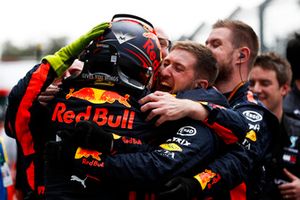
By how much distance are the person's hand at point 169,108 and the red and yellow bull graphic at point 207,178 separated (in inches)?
10.5

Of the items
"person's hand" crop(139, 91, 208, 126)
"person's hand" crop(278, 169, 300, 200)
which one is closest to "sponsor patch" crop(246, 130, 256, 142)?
"person's hand" crop(139, 91, 208, 126)

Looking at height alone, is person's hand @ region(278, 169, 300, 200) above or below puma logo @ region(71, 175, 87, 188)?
below

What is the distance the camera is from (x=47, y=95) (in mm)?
2863

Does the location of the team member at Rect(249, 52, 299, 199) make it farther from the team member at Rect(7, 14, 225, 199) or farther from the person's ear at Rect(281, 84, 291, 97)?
the team member at Rect(7, 14, 225, 199)

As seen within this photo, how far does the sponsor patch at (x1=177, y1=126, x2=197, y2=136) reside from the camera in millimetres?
2654

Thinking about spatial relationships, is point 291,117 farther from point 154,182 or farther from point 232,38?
point 154,182

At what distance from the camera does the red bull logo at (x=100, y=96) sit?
263 cm

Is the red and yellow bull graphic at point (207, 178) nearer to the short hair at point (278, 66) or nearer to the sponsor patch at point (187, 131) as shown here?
the sponsor patch at point (187, 131)

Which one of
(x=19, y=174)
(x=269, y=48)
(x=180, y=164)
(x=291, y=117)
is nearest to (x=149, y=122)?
(x=180, y=164)

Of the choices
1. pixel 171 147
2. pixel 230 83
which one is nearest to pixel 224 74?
pixel 230 83

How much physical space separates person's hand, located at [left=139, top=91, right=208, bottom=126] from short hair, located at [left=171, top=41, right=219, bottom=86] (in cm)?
38

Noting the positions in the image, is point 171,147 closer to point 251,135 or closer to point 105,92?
point 105,92

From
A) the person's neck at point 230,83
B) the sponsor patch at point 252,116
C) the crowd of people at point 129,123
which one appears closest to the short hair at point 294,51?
the person's neck at point 230,83

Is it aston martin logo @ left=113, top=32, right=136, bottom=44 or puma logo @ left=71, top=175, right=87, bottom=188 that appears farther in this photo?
aston martin logo @ left=113, top=32, right=136, bottom=44
